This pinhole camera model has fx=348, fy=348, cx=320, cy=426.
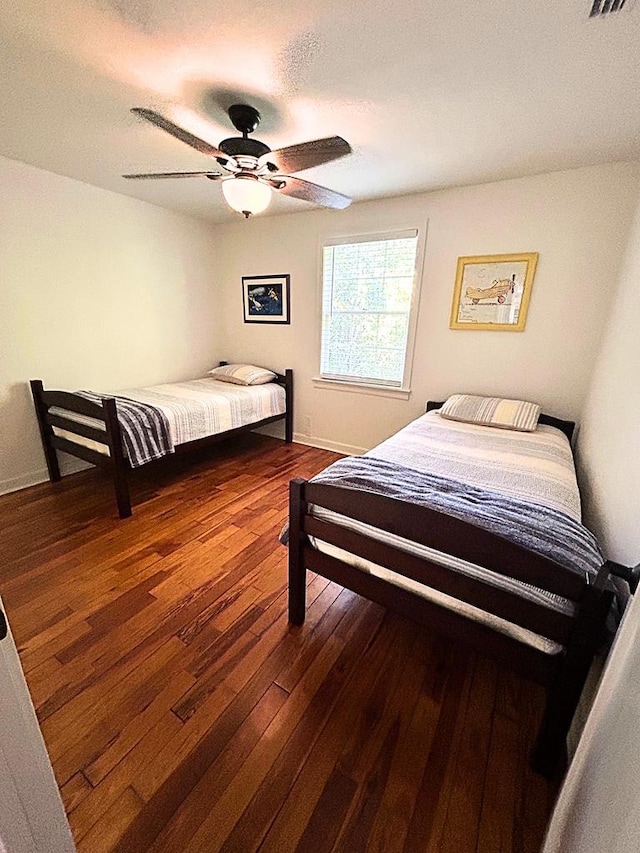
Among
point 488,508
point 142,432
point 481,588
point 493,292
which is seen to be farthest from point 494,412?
point 142,432

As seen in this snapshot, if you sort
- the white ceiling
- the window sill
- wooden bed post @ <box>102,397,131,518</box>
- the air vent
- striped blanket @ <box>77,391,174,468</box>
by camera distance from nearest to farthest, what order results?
the air vent → the white ceiling → wooden bed post @ <box>102,397,131,518</box> → striped blanket @ <box>77,391,174,468</box> → the window sill

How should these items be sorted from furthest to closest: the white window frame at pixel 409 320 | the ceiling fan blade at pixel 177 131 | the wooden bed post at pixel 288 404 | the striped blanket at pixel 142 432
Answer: the wooden bed post at pixel 288 404, the white window frame at pixel 409 320, the striped blanket at pixel 142 432, the ceiling fan blade at pixel 177 131

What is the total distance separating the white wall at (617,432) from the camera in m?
1.24

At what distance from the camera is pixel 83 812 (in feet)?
3.23

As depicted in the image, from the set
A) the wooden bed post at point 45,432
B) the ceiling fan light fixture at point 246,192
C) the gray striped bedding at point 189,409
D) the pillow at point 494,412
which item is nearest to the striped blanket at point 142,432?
the gray striped bedding at point 189,409

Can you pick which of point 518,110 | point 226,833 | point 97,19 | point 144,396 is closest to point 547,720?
point 226,833

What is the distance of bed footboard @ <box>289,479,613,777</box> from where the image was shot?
96cm

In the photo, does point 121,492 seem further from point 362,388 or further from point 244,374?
point 362,388

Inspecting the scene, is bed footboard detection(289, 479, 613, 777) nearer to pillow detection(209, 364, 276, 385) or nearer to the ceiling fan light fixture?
the ceiling fan light fixture

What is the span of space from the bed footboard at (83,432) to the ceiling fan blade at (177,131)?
1.50m

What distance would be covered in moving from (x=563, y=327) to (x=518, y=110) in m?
1.38

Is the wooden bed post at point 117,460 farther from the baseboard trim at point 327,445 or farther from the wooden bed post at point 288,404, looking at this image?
the baseboard trim at point 327,445

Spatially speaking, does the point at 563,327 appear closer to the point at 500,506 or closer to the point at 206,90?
the point at 500,506

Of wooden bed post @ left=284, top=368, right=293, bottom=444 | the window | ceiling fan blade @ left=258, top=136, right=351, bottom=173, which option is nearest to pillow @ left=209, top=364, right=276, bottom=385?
wooden bed post @ left=284, top=368, right=293, bottom=444
